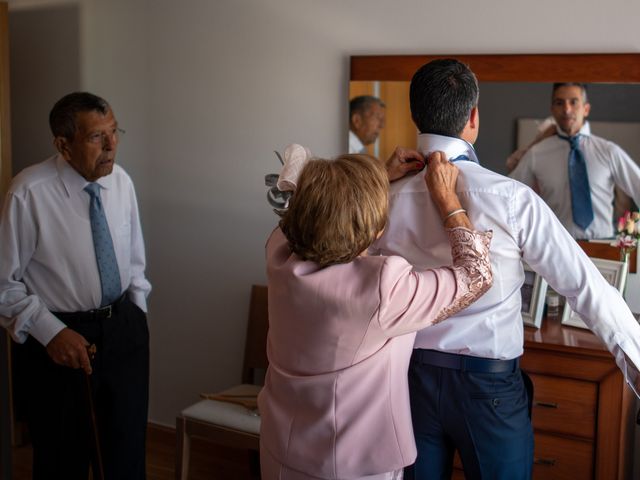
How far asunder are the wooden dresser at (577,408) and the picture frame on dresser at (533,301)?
0.13m

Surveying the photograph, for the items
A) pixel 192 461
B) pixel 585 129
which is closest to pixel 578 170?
pixel 585 129

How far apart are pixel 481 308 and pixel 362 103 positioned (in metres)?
1.57

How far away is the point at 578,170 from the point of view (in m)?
2.94

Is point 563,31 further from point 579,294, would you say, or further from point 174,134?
point 174,134

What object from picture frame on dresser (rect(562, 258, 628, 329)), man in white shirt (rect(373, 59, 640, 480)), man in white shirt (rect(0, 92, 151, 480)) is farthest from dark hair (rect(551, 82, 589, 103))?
man in white shirt (rect(0, 92, 151, 480))

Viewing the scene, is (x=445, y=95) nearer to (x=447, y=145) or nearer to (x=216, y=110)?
(x=447, y=145)

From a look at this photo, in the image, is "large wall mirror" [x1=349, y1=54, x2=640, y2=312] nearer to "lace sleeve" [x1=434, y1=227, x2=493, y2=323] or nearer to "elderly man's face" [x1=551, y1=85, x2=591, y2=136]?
"elderly man's face" [x1=551, y1=85, x2=591, y2=136]

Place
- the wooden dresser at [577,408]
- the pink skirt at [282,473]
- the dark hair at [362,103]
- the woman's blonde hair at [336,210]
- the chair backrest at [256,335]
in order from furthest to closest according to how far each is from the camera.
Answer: the chair backrest at [256,335]
the dark hair at [362,103]
the wooden dresser at [577,408]
the pink skirt at [282,473]
the woman's blonde hair at [336,210]

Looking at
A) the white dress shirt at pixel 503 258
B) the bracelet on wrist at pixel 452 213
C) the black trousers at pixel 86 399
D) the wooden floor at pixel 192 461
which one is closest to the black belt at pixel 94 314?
the black trousers at pixel 86 399

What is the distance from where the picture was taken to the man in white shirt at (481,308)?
1.80 meters

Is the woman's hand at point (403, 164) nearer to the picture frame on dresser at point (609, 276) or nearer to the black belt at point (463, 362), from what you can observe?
the black belt at point (463, 362)

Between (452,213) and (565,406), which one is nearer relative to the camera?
(452,213)

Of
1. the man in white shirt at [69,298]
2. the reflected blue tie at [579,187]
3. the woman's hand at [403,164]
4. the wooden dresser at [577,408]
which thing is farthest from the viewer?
the reflected blue tie at [579,187]

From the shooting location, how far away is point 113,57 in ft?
12.4
